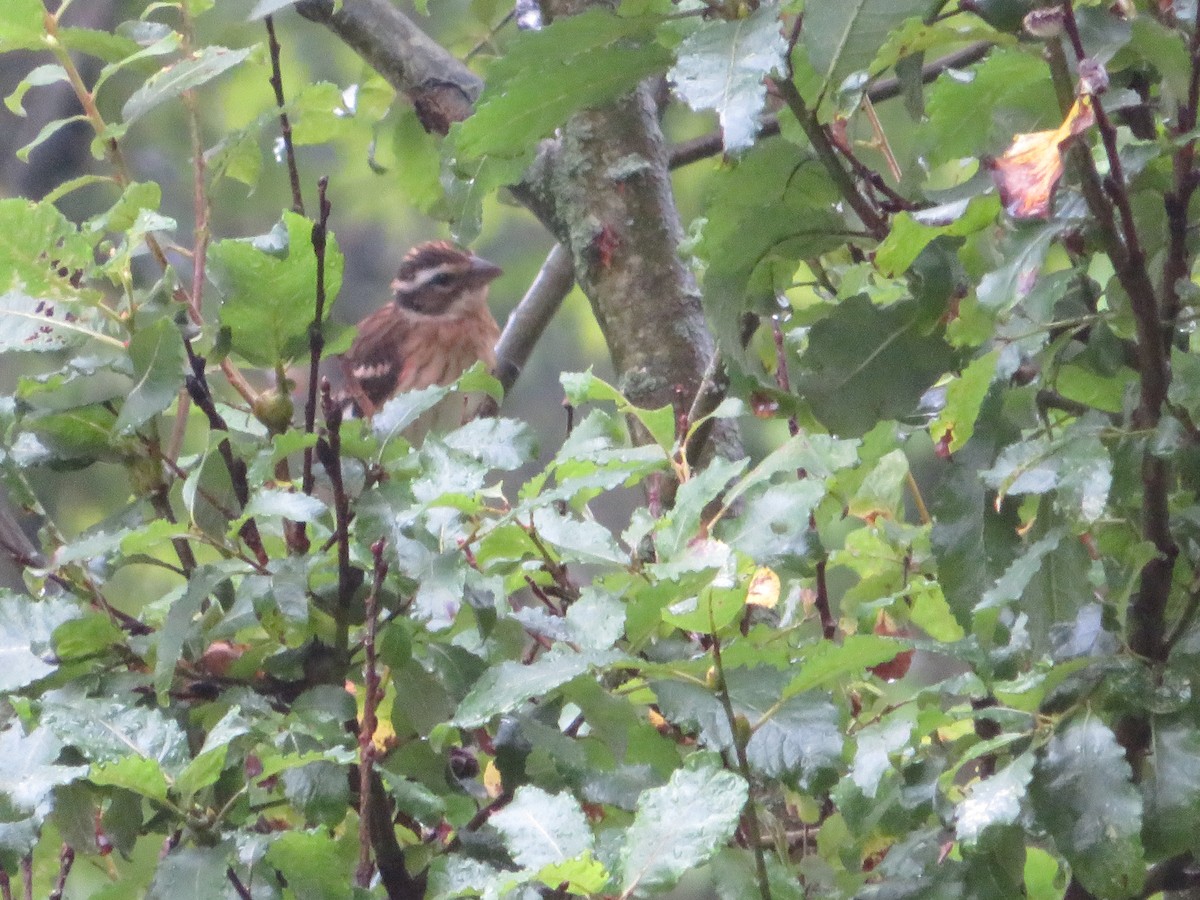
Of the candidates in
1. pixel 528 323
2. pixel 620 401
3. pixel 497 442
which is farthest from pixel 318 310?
pixel 528 323

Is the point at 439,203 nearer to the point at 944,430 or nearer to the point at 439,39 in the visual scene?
the point at 439,39

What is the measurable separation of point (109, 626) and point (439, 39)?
1751 millimetres

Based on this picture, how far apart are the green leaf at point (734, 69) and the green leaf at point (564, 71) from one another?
11 cm

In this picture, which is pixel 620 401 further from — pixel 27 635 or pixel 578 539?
pixel 27 635

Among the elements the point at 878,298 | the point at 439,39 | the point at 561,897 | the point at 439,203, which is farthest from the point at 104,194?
the point at 561,897

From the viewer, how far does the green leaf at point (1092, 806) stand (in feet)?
2.97

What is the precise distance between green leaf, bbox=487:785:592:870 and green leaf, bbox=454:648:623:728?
0.06 metres

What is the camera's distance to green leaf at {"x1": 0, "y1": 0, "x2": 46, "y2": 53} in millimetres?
1294

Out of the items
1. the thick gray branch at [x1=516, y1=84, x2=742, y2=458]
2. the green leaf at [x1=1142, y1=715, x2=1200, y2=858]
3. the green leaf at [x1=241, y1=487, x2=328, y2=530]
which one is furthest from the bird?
the green leaf at [x1=1142, y1=715, x2=1200, y2=858]

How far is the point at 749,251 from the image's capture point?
1049mm

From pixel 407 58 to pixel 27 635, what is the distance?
4.74 feet

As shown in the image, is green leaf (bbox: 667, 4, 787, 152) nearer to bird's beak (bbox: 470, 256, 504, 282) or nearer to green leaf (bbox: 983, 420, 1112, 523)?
green leaf (bbox: 983, 420, 1112, 523)

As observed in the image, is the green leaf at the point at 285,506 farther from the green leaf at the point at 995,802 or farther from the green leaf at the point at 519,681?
the green leaf at the point at 995,802

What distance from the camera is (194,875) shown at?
967 mm
